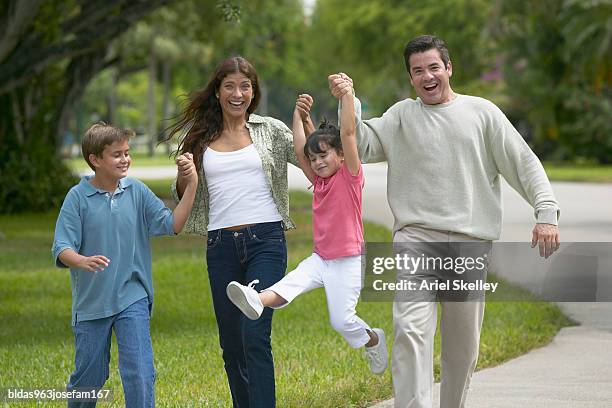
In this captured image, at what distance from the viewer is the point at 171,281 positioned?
15.5m

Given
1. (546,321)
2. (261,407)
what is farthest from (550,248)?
(546,321)

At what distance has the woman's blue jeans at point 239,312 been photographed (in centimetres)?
640

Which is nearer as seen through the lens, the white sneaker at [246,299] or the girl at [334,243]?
the white sneaker at [246,299]

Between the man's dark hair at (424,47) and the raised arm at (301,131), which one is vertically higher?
the man's dark hair at (424,47)

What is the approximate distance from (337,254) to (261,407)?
0.81m

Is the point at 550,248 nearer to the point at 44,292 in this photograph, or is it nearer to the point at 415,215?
the point at 415,215

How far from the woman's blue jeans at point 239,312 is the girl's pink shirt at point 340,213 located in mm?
373

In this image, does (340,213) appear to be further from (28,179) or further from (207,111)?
(28,179)

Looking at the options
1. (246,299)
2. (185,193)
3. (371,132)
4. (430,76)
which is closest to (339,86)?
(371,132)

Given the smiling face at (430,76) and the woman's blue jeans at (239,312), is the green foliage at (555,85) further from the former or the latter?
the smiling face at (430,76)

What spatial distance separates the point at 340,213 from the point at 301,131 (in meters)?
0.52

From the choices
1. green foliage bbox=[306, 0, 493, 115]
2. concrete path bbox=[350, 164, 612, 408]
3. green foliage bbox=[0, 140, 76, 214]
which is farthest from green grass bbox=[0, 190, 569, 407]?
green foliage bbox=[306, 0, 493, 115]

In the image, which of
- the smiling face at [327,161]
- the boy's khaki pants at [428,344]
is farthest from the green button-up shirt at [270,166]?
the boy's khaki pants at [428,344]

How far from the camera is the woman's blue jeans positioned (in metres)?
6.40
